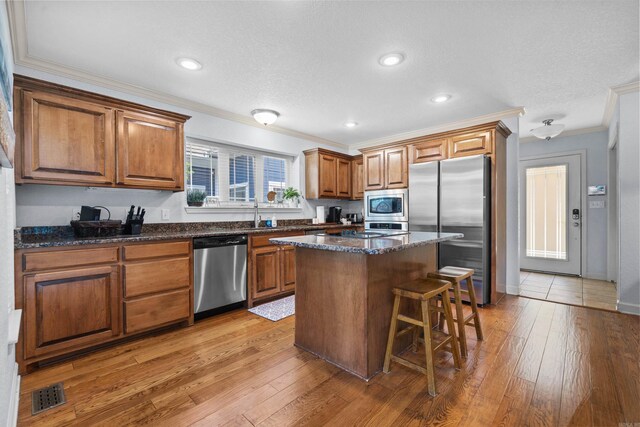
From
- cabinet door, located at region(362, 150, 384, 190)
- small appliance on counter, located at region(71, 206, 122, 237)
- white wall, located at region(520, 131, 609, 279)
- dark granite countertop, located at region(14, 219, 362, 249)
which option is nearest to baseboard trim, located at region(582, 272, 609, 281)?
white wall, located at region(520, 131, 609, 279)

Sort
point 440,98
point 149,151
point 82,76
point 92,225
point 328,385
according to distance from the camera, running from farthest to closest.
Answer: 1. point 440,98
2. point 149,151
3. point 82,76
4. point 92,225
5. point 328,385

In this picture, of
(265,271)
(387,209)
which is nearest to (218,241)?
(265,271)

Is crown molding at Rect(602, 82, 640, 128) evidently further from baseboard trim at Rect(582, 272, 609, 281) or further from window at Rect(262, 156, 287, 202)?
window at Rect(262, 156, 287, 202)

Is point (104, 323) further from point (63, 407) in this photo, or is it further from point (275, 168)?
point (275, 168)

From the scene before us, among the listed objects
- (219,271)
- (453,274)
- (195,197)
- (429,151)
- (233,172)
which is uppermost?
(429,151)

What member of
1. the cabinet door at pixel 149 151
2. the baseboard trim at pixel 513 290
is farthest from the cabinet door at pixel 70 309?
the baseboard trim at pixel 513 290

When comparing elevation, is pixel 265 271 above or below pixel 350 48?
below

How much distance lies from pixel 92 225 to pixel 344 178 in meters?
3.72

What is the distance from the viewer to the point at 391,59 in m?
2.56

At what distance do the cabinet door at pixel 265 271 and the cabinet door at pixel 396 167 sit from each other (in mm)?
2024

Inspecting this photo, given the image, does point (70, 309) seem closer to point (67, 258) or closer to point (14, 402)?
point (67, 258)

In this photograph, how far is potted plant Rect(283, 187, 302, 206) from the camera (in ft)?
14.9

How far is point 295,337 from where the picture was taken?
2.49 meters

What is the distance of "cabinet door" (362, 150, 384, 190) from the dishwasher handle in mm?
2284
